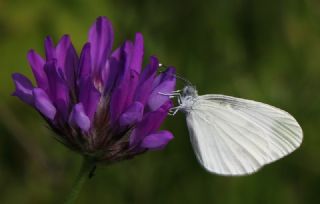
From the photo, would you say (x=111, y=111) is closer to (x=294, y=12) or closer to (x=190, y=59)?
(x=190, y=59)

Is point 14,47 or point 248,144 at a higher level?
point 14,47

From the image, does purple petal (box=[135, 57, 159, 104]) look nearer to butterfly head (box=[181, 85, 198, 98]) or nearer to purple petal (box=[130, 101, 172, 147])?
purple petal (box=[130, 101, 172, 147])

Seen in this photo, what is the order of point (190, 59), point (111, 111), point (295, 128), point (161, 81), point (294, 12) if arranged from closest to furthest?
point (111, 111)
point (161, 81)
point (295, 128)
point (190, 59)
point (294, 12)

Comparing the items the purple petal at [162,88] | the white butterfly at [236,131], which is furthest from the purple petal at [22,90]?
the white butterfly at [236,131]

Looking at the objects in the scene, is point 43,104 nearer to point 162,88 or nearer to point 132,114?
point 132,114

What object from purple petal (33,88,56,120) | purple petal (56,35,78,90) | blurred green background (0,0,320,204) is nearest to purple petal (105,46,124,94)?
purple petal (56,35,78,90)

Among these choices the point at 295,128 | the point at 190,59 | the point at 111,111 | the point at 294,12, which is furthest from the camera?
the point at 294,12

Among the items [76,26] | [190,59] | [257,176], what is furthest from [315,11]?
[76,26]
